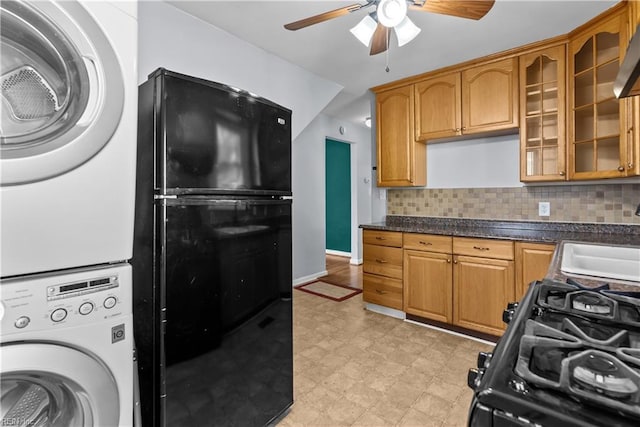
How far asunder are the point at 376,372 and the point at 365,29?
2.23 m

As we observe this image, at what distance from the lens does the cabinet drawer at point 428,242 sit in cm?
272

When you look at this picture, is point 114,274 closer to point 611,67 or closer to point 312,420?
point 312,420

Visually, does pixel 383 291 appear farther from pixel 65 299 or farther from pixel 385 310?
pixel 65 299

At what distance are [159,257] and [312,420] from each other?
1.21 meters

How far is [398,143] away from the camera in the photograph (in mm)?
3393

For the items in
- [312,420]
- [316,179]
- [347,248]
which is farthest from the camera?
[347,248]

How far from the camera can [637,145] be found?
196cm

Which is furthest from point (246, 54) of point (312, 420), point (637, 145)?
point (637, 145)

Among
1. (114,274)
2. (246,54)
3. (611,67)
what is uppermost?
(246,54)

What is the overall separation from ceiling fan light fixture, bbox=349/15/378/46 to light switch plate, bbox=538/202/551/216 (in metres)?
2.10

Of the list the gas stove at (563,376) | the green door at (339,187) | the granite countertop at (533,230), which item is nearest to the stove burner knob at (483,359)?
the gas stove at (563,376)

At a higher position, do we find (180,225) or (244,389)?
(180,225)

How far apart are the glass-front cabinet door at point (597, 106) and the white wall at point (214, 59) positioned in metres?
2.24

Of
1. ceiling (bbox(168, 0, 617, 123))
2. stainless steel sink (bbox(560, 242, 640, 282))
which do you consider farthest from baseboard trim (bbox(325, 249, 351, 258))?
stainless steel sink (bbox(560, 242, 640, 282))
